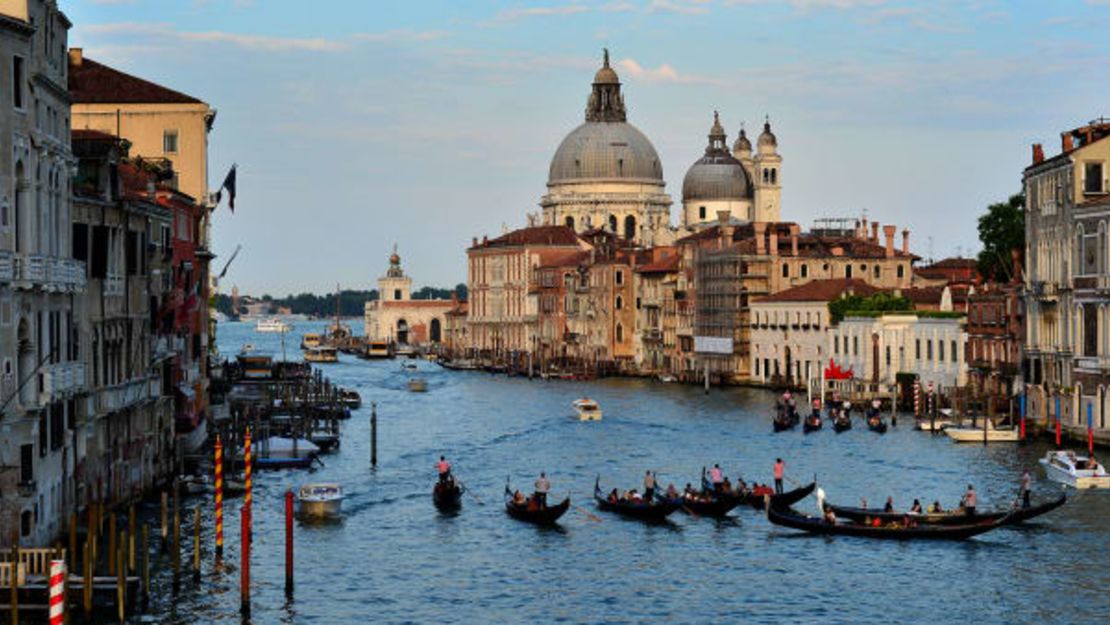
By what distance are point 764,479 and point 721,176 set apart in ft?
324

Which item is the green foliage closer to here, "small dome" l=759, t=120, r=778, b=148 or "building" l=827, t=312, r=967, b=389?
"building" l=827, t=312, r=967, b=389

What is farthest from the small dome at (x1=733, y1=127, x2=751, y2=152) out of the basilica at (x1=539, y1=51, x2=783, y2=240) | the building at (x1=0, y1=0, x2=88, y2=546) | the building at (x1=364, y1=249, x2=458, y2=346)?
the building at (x1=0, y1=0, x2=88, y2=546)

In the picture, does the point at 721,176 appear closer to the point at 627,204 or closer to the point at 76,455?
the point at 627,204

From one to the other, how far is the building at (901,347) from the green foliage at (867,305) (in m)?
0.43

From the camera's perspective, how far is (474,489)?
47062 mm

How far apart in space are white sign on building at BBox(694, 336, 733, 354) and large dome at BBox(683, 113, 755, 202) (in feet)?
→ 141

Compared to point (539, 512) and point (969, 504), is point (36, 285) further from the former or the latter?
point (969, 504)

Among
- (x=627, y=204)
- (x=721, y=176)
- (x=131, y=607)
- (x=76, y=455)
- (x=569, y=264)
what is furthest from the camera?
(x=627, y=204)

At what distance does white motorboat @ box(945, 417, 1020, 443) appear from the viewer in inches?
2164

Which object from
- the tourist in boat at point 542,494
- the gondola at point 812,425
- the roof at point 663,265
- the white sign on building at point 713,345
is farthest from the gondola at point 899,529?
the roof at point 663,265

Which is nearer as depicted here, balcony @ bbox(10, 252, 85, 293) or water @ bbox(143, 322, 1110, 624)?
balcony @ bbox(10, 252, 85, 293)

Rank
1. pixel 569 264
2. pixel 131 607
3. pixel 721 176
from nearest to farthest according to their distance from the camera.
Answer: pixel 131 607, pixel 569 264, pixel 721 176

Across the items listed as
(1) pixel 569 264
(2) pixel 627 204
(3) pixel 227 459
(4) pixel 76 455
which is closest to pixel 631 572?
(4) pixel 76 455

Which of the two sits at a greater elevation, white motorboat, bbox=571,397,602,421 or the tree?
the tree
